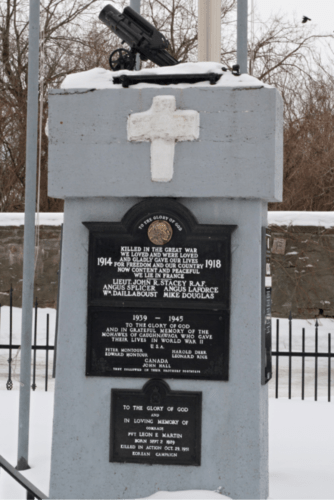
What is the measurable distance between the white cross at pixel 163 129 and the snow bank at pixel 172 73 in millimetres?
138

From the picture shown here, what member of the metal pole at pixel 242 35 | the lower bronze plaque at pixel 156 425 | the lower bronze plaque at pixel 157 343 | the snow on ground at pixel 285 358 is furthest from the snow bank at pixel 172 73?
the snow on ground at pixel 285 358

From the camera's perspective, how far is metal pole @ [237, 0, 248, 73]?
4.62 m

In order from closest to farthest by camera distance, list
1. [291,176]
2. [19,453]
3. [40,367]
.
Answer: [19,453] < [40,367] < [291,176]

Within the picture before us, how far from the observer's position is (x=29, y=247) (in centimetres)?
409

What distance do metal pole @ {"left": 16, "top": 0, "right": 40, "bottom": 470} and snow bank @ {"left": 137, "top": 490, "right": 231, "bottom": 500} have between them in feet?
A: 4.20

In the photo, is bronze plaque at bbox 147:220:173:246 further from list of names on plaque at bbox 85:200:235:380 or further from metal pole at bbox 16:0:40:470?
metal pole at bbox 16:0:40:470

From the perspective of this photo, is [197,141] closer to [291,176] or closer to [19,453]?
[19,453]

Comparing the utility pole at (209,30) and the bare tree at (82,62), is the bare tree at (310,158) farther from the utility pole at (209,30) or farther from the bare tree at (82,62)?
the utility pole at (209,30)

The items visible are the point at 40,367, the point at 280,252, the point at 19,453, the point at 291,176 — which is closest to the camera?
the point at 19,453

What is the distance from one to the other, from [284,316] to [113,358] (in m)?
7.06

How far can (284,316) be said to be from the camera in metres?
9.84

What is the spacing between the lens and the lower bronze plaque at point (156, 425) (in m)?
3.12

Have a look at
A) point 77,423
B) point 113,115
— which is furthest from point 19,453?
point 113,115

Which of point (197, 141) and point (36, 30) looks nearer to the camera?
point (197, 141)
